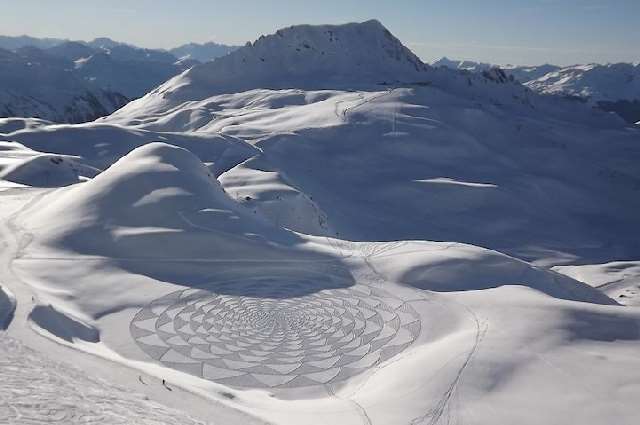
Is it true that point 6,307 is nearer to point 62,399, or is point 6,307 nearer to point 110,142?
point 62,399

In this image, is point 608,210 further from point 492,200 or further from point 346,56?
point 346,56

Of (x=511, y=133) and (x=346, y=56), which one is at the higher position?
(x=346, y=56)

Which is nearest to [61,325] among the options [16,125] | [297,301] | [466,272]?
[297,301]

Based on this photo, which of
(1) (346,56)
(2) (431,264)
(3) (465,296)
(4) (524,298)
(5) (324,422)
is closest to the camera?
(5) (324,422)

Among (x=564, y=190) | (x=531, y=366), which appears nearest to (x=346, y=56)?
(x=564, y=190)

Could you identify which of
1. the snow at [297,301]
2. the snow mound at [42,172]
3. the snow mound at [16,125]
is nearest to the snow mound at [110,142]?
the snow at [297,301]

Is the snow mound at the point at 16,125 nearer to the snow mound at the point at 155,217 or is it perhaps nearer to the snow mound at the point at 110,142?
the snow mound at the point at 110,142
